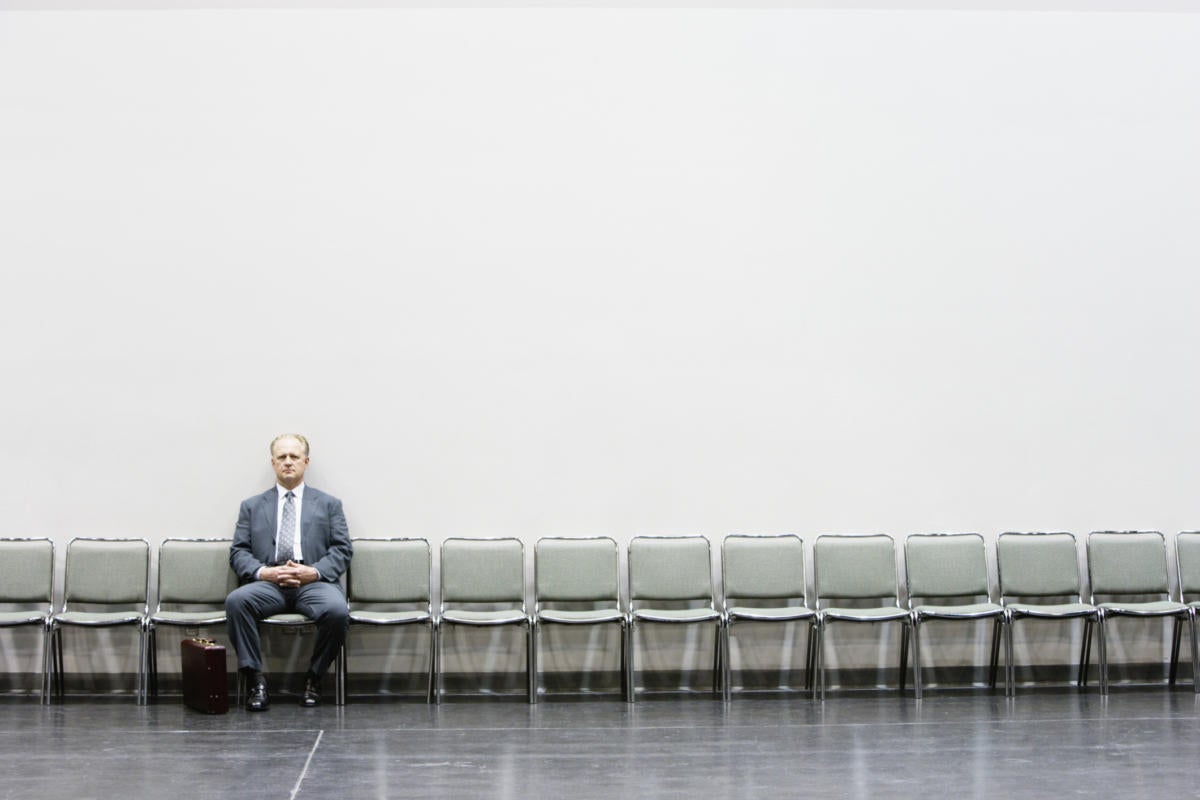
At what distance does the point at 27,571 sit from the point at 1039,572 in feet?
18.2

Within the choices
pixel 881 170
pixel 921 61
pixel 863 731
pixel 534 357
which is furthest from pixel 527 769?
pixel 921 61

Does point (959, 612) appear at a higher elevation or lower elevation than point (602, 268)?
lower

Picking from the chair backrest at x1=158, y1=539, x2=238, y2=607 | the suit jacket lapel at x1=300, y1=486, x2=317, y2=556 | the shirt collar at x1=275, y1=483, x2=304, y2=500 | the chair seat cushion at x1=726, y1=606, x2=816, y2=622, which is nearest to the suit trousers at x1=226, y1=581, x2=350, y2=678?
the suit jacket lapel at x1=300, y1=486, x2=317, y2=556

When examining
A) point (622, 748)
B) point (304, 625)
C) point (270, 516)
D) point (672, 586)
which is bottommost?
point (622, 748)

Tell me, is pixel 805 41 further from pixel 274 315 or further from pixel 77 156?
pixel 77 156

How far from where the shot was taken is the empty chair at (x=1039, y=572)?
253 inches

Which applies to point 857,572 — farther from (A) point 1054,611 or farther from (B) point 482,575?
(B) point 482,575

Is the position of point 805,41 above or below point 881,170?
above

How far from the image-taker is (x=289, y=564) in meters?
5.98

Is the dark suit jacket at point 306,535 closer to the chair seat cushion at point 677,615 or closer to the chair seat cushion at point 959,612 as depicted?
the chair seat cushion at point 677,615

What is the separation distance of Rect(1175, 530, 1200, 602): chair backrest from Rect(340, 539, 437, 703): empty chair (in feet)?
13.9

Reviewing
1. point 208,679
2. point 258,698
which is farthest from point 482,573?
point 208,679

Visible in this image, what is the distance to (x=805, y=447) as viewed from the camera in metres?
6.61

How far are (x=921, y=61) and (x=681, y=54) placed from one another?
4.67 feet
